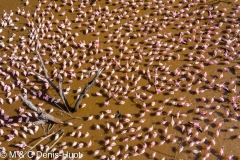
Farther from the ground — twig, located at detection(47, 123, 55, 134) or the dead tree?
the dead tree

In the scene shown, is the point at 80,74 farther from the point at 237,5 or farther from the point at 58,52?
the point at 237,5

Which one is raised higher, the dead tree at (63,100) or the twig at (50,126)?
the dead tree at (63,100)

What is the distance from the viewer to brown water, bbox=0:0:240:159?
245 centimetres

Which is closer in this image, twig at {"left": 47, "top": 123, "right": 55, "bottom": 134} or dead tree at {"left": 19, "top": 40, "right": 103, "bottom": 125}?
dead tree at {"left": 19, "top": 40, "right": 103, "bottom": 125}

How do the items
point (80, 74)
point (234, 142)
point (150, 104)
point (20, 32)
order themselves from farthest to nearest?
1. point (20, 32)
2. point (80, 74)
3. point (150, 104)
4. point (234, 142)

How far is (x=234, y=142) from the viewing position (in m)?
2.42

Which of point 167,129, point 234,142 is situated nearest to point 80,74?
point 167,129

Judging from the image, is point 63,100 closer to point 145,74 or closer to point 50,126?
point 50,126

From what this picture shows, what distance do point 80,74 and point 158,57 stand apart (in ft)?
2.43

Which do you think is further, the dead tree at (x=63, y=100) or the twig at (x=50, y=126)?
the twig at (x=50, y=126)

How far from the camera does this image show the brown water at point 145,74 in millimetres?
2449

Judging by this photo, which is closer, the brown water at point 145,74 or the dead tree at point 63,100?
the dead tree at point 63,100

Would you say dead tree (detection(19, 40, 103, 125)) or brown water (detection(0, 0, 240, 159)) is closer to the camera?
dead tree (detection(19, 40, 103, 125))

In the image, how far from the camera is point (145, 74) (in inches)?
108
